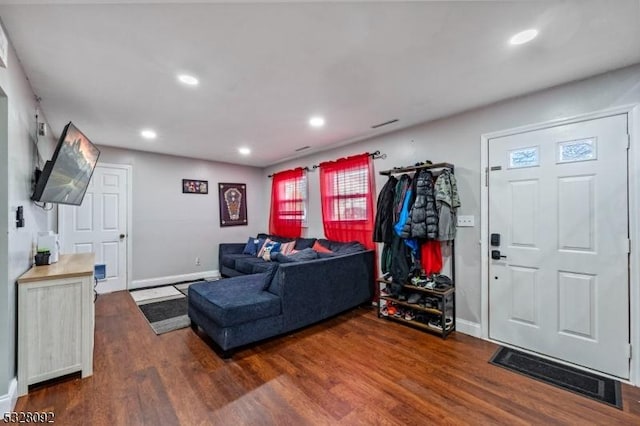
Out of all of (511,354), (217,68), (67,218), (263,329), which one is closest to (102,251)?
(67,218)

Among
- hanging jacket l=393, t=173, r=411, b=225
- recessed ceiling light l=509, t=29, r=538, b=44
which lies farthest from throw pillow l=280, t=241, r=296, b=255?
recessed ceiling light l=509, t=29, r=538, b=44

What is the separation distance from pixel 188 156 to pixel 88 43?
3.51m

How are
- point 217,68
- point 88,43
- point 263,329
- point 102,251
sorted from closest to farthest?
point 88,43 → point 217,68 → point 263,329 → point 102,251

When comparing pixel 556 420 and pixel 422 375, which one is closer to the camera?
pixel 556 420

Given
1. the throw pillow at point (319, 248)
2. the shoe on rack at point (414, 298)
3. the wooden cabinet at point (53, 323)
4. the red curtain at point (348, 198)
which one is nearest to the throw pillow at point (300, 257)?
the throw pillow at point (319, 248)

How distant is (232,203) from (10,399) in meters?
4.34

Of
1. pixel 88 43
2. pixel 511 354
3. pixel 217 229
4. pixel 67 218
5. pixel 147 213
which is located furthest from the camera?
pixel 217 229

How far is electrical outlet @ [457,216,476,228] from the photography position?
287 centimetres

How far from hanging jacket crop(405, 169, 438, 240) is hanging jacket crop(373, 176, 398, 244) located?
1.11 feet

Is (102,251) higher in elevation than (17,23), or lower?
lower

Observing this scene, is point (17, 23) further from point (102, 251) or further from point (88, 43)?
point (102, 251)

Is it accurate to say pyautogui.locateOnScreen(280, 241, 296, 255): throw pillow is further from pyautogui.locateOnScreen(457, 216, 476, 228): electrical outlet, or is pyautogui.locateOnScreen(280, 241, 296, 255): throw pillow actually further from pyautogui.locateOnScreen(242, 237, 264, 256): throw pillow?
pyautogui.locateOnScreen(457, 216, 476, 228): electrical outlet

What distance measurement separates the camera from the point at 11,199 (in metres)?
Answer: 1.79

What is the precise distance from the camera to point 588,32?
5.48 feet
